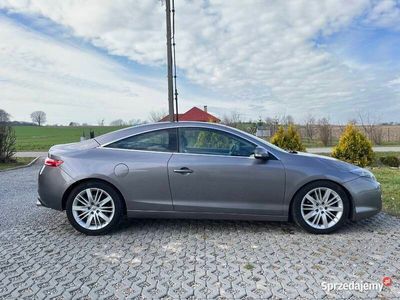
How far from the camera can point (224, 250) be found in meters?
3.57

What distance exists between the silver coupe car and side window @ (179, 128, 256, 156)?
2cm

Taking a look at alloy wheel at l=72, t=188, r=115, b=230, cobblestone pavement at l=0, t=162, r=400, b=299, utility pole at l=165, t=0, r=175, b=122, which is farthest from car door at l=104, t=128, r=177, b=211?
utility pole at l=165, t=0, r=175, b=122

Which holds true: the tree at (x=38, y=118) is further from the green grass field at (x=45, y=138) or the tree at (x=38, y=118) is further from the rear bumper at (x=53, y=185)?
the rear bumper at (x=53, y=185)

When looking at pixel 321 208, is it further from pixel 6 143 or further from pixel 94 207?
pixel 6 143

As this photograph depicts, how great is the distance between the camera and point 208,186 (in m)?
4.04

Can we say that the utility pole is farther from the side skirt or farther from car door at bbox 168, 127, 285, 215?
the side skirt

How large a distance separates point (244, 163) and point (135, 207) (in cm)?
151

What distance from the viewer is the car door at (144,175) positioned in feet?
13.3

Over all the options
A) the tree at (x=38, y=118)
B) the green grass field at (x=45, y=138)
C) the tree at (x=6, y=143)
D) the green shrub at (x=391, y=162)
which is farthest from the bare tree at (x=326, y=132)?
the tree at (x=38, y=118)

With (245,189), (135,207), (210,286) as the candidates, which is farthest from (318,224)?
(135,207)

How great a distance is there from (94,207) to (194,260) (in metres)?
1.59

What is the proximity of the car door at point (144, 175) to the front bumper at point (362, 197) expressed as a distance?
90.8 inches

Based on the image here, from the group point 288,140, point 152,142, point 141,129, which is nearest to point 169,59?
point 288,140

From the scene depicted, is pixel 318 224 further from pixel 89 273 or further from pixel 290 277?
pixel 89 273
